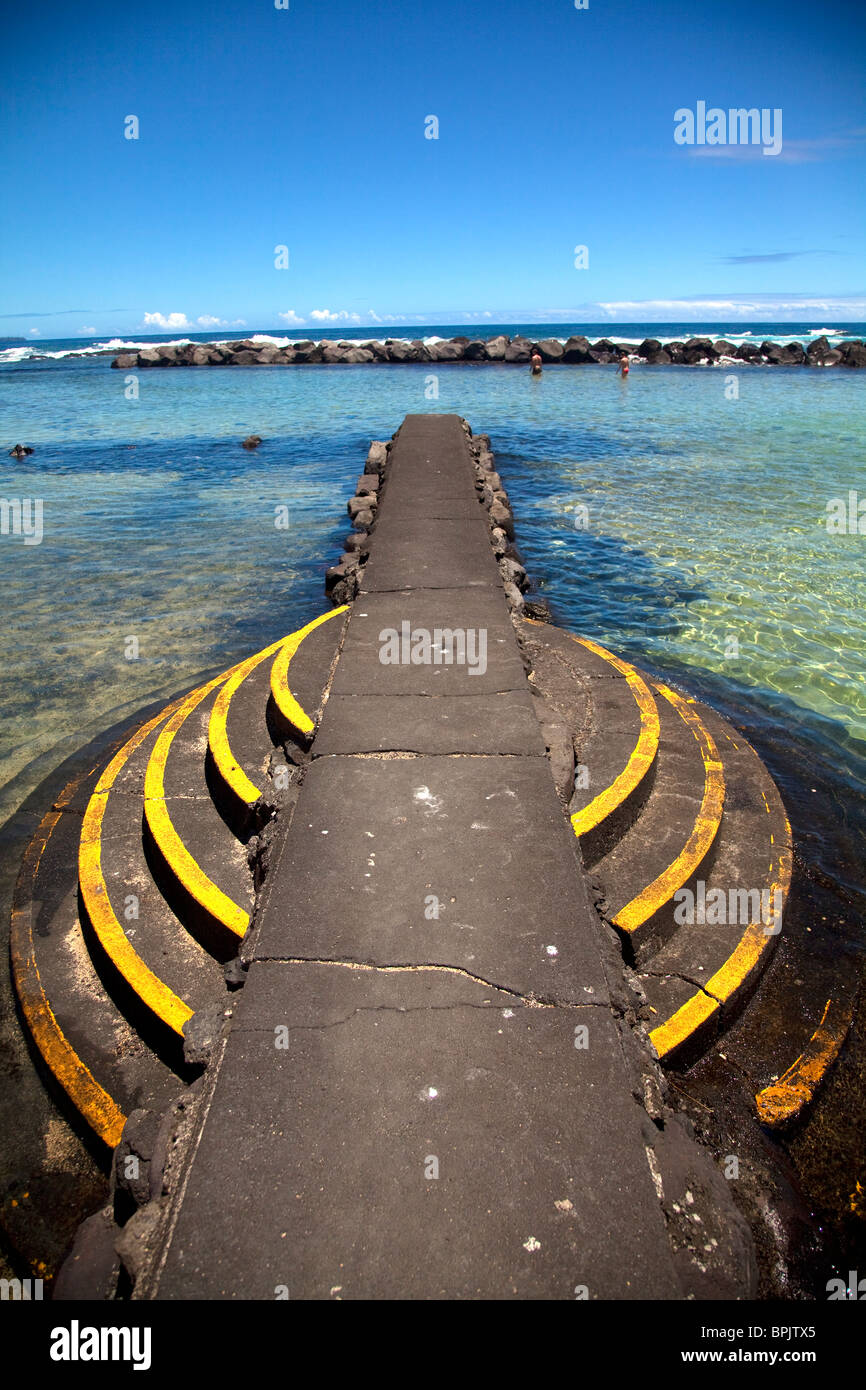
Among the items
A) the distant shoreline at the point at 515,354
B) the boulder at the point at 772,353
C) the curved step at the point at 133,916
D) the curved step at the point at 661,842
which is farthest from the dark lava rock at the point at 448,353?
the curved step at the point at 133,916

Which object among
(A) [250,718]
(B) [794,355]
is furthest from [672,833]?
(B) [794,355]

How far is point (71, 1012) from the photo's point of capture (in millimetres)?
4133

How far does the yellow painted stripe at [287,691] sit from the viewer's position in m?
5.26

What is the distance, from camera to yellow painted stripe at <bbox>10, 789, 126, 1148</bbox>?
3.51 metres

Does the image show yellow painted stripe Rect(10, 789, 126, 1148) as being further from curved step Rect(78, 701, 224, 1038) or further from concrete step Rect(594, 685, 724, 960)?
concrete step Rect(594, 685, 724, 960)

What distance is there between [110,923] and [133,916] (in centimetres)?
14

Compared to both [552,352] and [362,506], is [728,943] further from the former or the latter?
[552,352]

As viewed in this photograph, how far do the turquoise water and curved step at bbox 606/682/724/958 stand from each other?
921 mm

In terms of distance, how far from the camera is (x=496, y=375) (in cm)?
4409

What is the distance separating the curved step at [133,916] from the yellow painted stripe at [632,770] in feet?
8.01

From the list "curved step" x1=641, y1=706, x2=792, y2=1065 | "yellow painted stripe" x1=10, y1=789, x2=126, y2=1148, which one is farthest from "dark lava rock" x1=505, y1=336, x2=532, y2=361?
"yellow painted stripe" x1=10, y1=789, x2=126, y2=1148

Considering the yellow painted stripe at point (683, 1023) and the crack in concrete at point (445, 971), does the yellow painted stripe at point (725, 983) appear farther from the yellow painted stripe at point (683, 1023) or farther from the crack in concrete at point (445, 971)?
the crack in concrete at point (445, 971)
